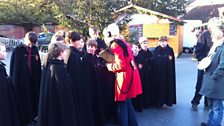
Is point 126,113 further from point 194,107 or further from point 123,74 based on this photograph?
point 194,107

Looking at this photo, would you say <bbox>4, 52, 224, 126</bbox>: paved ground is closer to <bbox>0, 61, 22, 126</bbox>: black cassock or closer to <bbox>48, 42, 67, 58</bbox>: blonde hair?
<bbox>0, 61, 22, 126</bbox>: black cassock

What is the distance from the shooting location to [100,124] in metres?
5.80

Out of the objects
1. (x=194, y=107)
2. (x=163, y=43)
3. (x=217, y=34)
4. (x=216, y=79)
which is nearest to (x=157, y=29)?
(x=163, y=43)

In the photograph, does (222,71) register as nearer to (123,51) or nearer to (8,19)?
(123,51)

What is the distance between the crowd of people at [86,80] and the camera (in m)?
4.18

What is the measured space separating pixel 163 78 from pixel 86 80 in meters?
2.92

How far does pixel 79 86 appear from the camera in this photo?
16.1 feet

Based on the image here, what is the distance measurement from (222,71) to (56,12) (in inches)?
297

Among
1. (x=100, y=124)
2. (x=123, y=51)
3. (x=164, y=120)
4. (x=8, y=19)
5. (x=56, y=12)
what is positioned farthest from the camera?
(x=8, y=19)

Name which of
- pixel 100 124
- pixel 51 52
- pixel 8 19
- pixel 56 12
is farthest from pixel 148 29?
pixel 51 52

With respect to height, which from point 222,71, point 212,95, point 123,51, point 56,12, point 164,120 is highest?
point 56,12

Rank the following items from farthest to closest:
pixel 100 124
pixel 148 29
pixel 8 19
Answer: pixel 8 19
pixel 148 29
pixel 100 124

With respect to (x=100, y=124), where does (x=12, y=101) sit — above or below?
above

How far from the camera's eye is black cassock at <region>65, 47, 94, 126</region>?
15.7 ft
